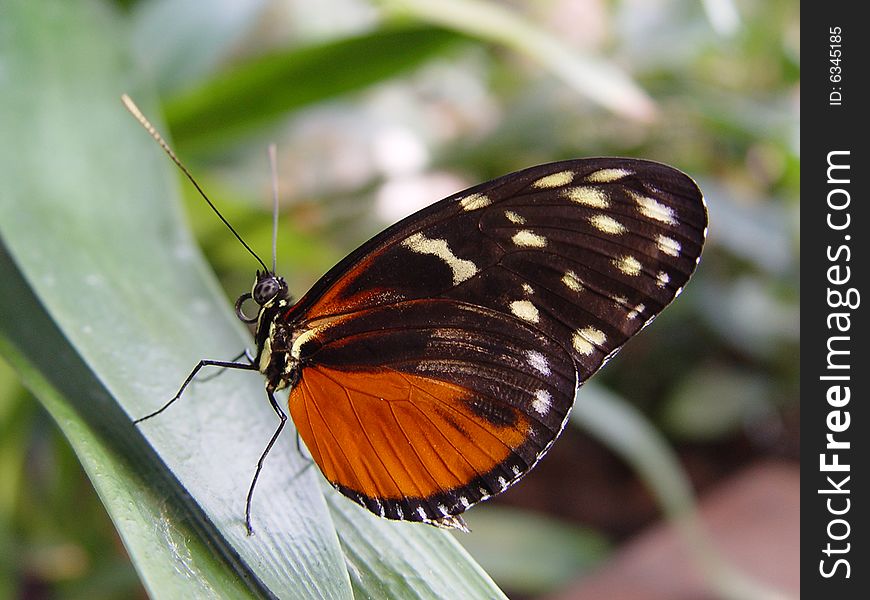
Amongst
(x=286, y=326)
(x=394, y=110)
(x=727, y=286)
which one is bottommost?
(x=286, y=326)

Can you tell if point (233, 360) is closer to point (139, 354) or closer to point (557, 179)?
point (139, 354)

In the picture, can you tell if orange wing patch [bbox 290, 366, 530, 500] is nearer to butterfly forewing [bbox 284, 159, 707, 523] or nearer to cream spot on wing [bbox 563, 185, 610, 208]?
butterfly forewing [bbox 284, 159, 707, 523]

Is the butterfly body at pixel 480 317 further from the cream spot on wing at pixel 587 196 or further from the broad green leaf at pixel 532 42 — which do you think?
the broad green leaf at pixel 532 42

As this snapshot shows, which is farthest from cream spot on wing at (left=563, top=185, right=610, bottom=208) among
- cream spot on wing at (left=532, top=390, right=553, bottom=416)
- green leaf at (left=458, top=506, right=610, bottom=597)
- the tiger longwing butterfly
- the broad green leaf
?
green leaf at (left=458, top=506, right=610, bottom=597)

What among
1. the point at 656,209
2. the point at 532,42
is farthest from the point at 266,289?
the point at 532,42

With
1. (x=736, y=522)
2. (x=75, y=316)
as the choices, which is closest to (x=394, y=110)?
(x=736, y=522)
